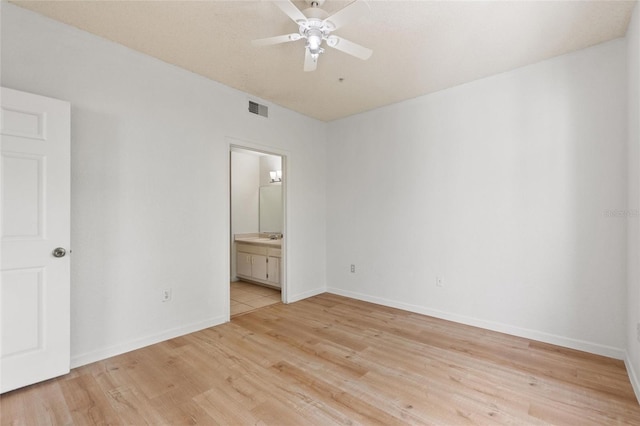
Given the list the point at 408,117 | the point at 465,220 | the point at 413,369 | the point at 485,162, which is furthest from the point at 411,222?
the point at 413,369

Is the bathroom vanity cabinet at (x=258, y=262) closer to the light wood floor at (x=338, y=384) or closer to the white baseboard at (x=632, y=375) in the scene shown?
the light wood floor at (x=338, y=384)

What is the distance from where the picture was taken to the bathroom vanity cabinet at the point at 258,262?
4.87 metres

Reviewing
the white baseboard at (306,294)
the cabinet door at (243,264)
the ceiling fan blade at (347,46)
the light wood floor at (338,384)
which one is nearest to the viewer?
the light wood floor at (338,384)

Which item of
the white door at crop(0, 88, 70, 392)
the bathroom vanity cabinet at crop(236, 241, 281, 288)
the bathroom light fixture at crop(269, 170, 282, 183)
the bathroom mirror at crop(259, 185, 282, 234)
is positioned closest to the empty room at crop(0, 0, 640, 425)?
the white door at crop(0, 88, 70, 392)

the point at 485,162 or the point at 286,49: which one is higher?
the point at 286,49

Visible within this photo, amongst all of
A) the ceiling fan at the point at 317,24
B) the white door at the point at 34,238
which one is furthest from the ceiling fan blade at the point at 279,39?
the white door at the point at 34,238

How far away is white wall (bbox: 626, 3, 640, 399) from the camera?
2127 millimetres

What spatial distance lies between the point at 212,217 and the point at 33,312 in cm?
165

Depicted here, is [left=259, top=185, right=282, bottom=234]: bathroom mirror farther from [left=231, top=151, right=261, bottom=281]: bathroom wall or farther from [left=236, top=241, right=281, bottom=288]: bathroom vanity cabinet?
[left=236, top=241, right=281, bottom=288]: bathroom vanity cabinet

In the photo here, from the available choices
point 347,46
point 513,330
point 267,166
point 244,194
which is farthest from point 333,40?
point 244,194

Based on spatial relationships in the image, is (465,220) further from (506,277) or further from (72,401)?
(72,401)

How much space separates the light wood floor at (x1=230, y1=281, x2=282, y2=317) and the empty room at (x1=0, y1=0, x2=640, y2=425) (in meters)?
0.26

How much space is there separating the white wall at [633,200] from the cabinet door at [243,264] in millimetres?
4756

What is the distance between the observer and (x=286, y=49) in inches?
109
